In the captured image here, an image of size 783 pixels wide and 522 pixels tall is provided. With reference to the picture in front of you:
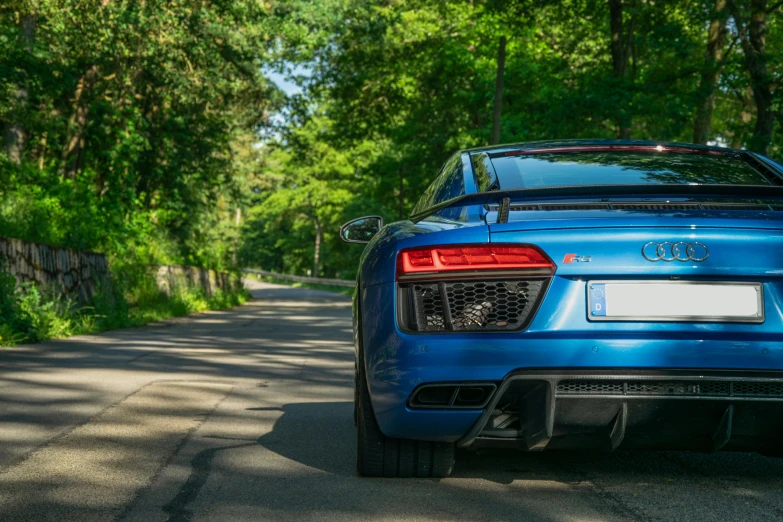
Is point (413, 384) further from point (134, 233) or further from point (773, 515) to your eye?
point (134, 233)

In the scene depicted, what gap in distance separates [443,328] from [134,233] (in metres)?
19.3

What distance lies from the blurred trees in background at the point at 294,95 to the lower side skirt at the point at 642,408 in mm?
10972

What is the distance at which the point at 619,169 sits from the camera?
450 cm

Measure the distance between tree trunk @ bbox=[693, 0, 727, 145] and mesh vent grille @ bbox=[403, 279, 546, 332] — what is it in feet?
58.1

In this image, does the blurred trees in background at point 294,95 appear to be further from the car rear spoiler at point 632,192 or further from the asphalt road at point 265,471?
the car rear spoiler at point 632,192

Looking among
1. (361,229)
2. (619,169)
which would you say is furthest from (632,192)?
(361,229)

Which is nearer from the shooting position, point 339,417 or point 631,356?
point 631,356

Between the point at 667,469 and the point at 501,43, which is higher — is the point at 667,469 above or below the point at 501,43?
below

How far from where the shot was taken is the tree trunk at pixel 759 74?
715 inches

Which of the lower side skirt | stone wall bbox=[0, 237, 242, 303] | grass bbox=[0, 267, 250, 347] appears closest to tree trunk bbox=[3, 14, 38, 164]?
stone wall bbox=[0, 237, 242, 303]

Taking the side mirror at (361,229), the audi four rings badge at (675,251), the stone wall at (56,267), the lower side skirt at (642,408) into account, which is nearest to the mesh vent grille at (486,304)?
the lower side skirt at (642,408)

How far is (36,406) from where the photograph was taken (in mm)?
6070

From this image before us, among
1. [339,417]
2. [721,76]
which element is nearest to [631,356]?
[339,417]

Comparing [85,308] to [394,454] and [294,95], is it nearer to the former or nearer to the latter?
[394,454]
